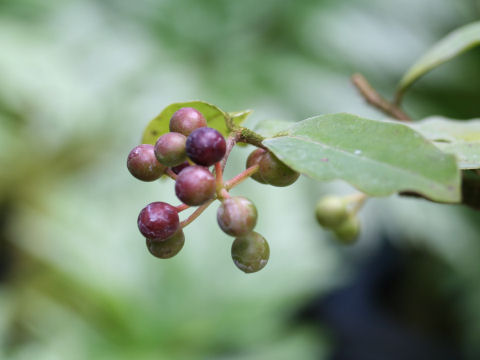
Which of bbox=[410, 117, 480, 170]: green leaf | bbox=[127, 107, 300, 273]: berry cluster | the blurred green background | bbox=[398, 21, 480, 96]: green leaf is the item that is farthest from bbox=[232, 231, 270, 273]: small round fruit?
the blurred green background

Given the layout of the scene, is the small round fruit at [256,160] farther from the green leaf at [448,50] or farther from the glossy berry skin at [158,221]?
the green leaf at [448,50]

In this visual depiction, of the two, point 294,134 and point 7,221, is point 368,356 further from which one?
point 294,134

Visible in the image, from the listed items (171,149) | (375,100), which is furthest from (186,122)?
(375,100)

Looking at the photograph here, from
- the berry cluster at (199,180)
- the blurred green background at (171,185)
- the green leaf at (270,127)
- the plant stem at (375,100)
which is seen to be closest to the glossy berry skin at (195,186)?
the berry cluster at (199,180)

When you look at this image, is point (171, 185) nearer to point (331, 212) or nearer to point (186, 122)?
point (331, 212)

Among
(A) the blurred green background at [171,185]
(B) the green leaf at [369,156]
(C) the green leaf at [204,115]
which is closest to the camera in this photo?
(B) the green leaf at [369,156]

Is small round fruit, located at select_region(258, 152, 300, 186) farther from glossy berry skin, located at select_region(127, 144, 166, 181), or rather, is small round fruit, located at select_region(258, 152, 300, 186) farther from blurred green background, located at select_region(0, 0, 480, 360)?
blurred green background, located at select_region(0, 0, 480, 360)
